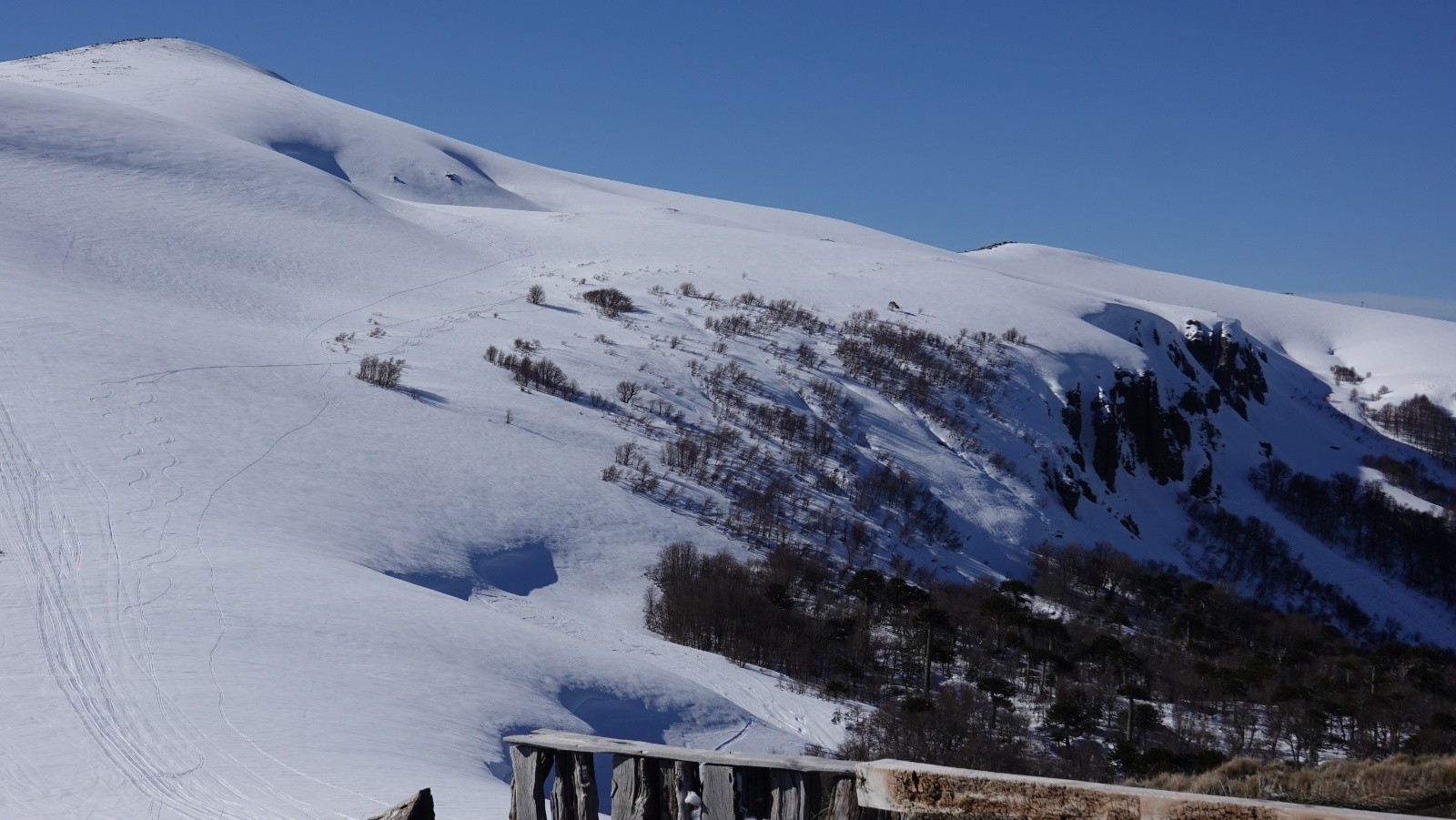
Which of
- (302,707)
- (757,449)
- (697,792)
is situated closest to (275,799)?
(302,707)

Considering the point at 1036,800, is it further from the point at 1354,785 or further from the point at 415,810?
the point at 1354,785

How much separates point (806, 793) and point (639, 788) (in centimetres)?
88

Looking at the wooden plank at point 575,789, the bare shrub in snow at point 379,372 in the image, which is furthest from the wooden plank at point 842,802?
the bare shrub in snow at point 379,372

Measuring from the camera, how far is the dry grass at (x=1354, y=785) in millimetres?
6777

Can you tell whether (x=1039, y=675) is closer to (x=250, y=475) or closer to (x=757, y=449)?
(x=757, y=449)

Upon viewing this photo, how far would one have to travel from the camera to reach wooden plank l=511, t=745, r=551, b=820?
5113mm

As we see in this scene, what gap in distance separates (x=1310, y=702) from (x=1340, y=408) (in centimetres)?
5758

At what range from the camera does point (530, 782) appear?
5109 millimetres

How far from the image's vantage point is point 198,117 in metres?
70.9

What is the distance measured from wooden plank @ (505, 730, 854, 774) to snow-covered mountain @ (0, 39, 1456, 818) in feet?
16.4

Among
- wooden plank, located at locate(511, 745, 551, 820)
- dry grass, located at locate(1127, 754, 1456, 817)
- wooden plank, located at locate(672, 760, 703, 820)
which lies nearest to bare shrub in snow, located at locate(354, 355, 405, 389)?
dry grass, located at locate(1127, 754, 1456, 817)

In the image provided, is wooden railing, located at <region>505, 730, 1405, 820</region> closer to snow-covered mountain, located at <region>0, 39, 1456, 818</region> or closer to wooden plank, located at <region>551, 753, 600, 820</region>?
wooden plank, located at <region>551, 753, 600, 820</region>

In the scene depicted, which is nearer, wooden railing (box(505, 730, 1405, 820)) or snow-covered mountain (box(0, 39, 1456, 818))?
wooden railing (box(505, 730, 1405, 820))

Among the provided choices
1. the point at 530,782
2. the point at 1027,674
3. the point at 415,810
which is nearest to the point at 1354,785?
the point at 530,782
